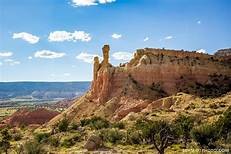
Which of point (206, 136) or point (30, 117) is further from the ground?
point (206, 136)

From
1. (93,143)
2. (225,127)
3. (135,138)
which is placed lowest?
(93,143)

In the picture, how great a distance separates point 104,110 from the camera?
81.9 meters

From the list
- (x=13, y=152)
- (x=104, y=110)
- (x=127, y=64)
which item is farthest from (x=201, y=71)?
(x=13, y=152)

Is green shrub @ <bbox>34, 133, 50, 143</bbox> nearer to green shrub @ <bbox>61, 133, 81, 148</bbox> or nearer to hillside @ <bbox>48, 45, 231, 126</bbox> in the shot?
green shrub @ <bbox>61, 133, 81, 148</bbox>

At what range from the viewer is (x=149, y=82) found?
8925 centimetres

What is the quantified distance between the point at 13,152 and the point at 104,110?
33.9 meters

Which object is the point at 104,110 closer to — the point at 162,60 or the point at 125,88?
the point at 125,88

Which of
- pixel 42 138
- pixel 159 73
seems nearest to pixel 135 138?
pixel 42 138

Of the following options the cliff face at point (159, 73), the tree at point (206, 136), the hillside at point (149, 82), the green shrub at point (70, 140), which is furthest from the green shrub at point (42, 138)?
the cliff face at point (159, 73)

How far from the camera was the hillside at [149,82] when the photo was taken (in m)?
82.2

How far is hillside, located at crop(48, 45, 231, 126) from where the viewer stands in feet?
270

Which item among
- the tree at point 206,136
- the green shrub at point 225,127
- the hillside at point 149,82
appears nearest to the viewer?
the tree at point 206,136

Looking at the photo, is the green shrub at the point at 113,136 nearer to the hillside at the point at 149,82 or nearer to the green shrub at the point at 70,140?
the green shrub at the point at 70,140

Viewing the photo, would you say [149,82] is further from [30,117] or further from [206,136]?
[206,136]
